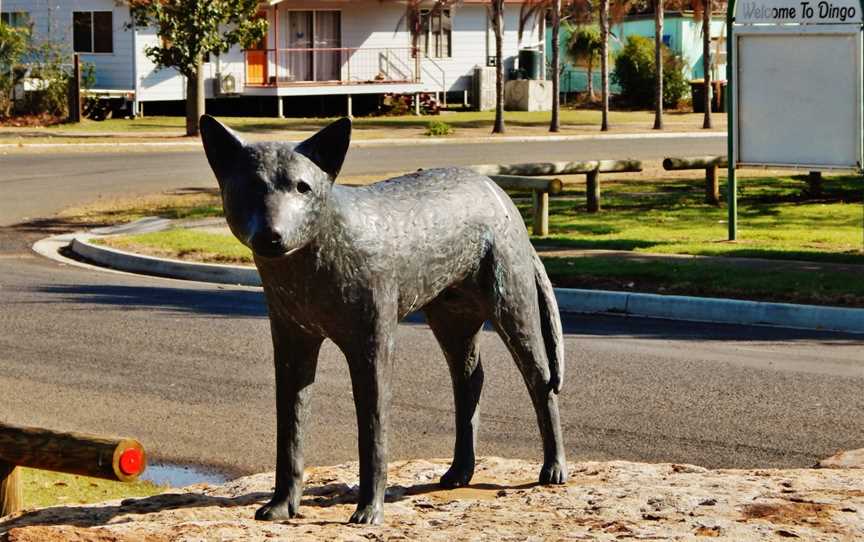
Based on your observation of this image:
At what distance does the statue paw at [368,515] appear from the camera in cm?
564

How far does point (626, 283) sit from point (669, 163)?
23.5 ft

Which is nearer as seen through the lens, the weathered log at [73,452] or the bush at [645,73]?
the weathered log at [73,452]

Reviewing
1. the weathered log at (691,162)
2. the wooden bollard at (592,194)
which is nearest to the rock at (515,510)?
the wooden bollard at (592,194)

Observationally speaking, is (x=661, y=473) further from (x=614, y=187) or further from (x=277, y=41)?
(x=277, y=41)

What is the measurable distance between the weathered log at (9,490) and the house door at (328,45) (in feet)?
140

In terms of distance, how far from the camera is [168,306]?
13734 mm

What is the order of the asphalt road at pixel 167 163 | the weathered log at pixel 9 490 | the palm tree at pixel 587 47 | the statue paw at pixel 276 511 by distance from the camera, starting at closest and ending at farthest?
the statue paw at pixel 276 511 < the weathered log at pixel 9 490 < the asphalt road at pixel 167 163 < the palm tree at pixel 587 47

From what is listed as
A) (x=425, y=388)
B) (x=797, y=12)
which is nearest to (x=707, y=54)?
(x=797, y=12)

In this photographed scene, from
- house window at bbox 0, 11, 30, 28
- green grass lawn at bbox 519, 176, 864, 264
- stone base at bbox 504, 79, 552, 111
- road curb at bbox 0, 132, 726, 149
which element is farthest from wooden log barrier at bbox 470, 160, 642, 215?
stone base at bbox 504, 79, 552, 111

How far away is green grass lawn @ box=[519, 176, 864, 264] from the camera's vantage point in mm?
16844

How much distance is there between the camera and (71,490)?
25.6 ft

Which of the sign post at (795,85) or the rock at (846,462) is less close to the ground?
the sign post at (795,85)

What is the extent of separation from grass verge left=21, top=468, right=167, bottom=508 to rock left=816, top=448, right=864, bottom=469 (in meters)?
3.13

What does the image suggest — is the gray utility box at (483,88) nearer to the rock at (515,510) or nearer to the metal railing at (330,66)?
the metal railing at (330,66)
